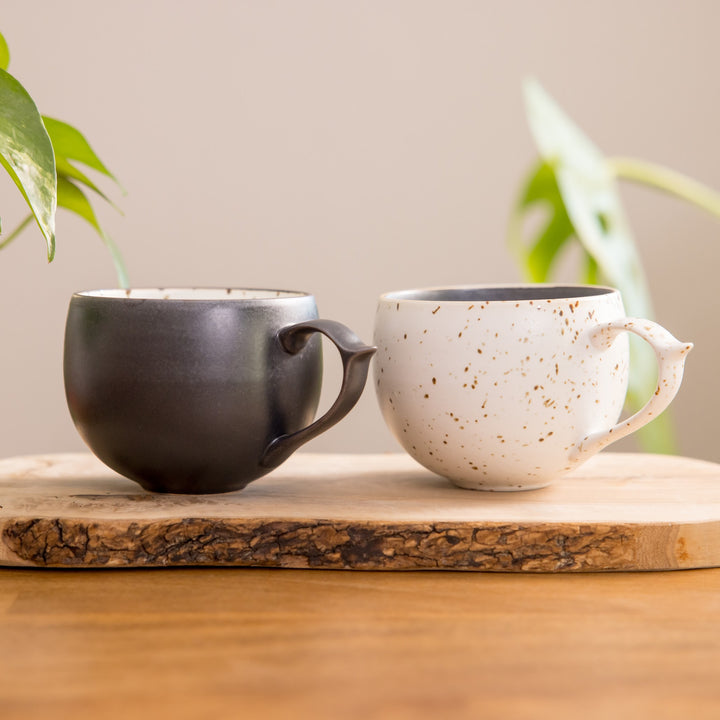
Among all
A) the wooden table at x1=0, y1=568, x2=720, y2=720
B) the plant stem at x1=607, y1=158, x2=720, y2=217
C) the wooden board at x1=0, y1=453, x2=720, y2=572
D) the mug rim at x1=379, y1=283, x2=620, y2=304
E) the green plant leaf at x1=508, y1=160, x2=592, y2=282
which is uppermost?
the plant stem at x1=607, y1=158, x2=720, y2=217

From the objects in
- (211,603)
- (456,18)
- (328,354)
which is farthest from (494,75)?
(211,603)

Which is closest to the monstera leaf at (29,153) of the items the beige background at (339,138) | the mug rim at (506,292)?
the mug rim at (506,292)

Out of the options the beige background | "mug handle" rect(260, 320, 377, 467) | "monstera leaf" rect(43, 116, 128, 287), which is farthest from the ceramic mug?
the beige background

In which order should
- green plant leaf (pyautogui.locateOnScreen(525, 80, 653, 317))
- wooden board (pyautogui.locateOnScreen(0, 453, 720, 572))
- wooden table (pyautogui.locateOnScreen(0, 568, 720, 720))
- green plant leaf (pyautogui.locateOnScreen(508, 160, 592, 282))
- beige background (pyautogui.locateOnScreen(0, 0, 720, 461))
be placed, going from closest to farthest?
wooden table (pyautogui.locateOnScreen(0, 568, 720, 720)), wooden board (pyautogui.locateOnScreen(0, 453, 720, 572)), green plant leaf (pyautogui.locateOnScreen(525, 80, 653, 317)), green plant leaf (pyautogui.locateOnScreen(508, 160, 592, 282)), beige background (pyautogui.locateOnScreen(0, 0, 720, 461))

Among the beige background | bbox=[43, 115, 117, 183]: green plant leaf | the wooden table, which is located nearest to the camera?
the wooden table

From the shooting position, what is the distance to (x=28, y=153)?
489mm

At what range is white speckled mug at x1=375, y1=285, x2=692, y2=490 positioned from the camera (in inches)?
23.0

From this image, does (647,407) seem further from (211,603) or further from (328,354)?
(328,354)

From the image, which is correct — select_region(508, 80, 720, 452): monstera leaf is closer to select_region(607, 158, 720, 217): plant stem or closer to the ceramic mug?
select_region(607, 158, 720, 217): plant stem

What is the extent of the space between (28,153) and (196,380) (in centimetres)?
16

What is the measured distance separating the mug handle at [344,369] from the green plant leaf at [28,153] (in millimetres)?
160

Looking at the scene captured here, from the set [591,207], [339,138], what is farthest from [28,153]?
[339,138]

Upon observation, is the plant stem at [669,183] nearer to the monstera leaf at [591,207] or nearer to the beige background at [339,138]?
the monstera leaf at [591,207]

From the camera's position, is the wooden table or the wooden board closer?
the wooden table
